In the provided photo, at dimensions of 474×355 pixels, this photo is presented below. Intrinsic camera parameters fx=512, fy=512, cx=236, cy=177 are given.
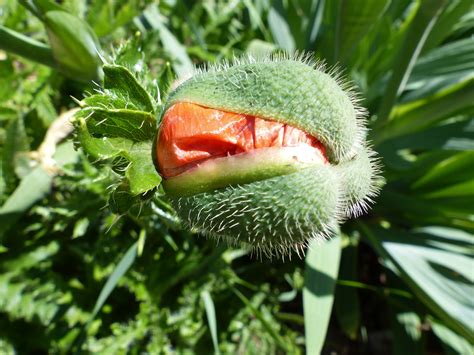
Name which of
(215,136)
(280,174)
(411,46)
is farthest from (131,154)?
(411,46)

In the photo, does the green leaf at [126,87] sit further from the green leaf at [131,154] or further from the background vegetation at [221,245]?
the background vegetation at [221,245]

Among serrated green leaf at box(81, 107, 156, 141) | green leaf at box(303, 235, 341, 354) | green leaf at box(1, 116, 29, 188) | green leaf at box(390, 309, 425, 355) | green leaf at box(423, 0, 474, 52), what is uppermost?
green leaf at box(423, 0, 474, 52)

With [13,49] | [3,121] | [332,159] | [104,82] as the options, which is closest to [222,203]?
[332,159]

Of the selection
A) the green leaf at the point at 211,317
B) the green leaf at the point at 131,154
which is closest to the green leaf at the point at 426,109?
the green leaf at the point at 211,317

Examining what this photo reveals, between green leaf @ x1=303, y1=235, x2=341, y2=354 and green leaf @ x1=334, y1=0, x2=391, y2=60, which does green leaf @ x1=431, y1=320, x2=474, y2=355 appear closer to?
green leaf @ x1=303, y1=235, x2=341, y2=354

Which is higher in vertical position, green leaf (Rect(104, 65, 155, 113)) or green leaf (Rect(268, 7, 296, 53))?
green leaf (Rect(268, 7, 296, 53))

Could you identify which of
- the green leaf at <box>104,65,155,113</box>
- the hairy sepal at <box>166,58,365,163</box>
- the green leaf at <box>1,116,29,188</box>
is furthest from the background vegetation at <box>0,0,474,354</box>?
the hairy sepal at <box>166,58,365,163</box>

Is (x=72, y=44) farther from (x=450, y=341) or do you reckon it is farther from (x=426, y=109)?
(x=450, y=341)
